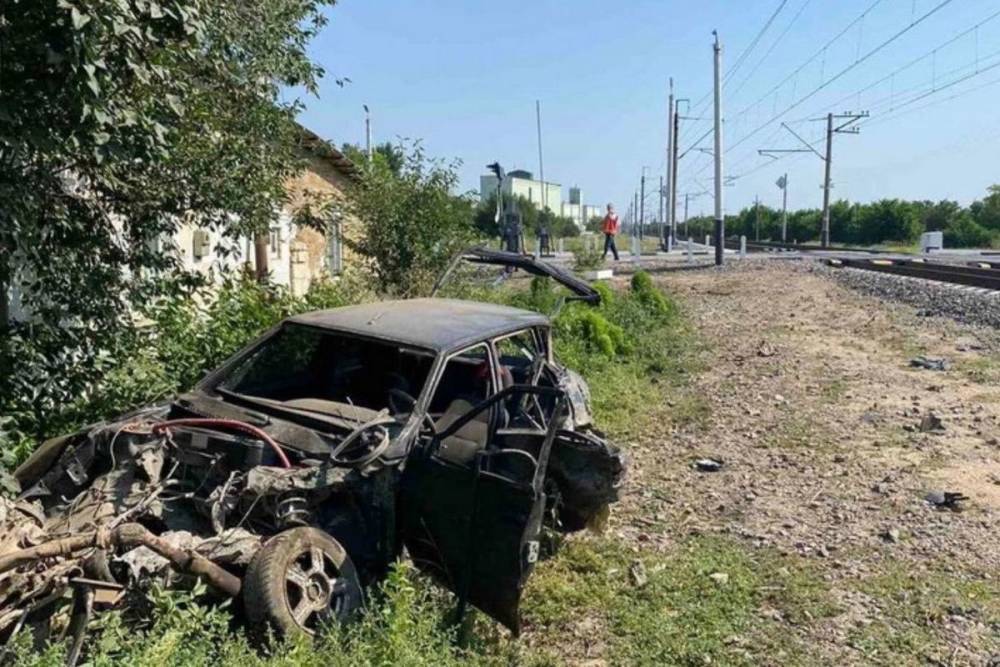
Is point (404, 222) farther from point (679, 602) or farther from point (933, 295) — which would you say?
point (933, 295)

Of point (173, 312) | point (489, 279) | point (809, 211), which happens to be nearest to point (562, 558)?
point (173, 312)

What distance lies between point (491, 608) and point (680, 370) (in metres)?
7.99

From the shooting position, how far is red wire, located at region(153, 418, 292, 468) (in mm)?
3979

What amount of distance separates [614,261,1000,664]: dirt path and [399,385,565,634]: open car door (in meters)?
1.70

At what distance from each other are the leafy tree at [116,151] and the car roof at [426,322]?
139 centimetres

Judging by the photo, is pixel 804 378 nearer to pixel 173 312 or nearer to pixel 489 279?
pixel 489 279

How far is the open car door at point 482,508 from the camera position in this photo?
3488mm

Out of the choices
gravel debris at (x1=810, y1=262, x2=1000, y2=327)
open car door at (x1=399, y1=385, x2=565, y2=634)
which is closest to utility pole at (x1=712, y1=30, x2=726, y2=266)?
gravel debris at (x1=810, y1=262, x2=1000, y2=327)

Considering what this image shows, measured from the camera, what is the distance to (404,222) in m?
11.0

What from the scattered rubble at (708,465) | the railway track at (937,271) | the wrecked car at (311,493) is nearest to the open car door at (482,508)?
the wrecked car at (311,493)

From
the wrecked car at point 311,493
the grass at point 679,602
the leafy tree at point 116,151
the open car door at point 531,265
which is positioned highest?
the leafy tree at point 116,151

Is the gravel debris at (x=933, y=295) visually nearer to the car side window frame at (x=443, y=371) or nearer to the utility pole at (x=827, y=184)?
the car side window frame at (x=443, y=371)

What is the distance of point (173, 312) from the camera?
6359 mm

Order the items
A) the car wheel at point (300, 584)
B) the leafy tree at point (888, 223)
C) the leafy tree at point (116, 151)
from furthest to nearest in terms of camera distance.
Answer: the leafy tree at point (888, 223) → the leafy tree at point (116, 151) → the car wheel at point (300, 584)
